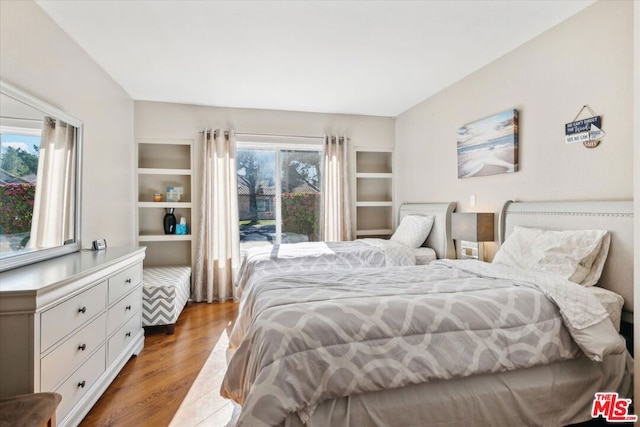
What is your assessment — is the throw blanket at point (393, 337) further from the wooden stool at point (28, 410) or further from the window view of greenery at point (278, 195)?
the window view of greenery at point (278, 195)

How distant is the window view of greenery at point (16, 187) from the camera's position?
1728 mm

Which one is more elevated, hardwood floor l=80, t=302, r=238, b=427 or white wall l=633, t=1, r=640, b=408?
white wall l=633, t=1, r=640, b=408

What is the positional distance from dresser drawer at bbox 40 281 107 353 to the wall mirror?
1.28 feet

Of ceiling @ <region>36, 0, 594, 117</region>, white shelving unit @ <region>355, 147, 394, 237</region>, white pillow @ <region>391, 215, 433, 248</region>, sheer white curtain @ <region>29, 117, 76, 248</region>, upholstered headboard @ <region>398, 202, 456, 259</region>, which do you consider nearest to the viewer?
sheer white curtain @ <region>29, 117, 76, 248</region>

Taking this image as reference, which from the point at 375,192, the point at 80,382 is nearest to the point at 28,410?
the point at 80,382

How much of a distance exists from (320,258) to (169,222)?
217 centimetres

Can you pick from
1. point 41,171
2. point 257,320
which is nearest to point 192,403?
point 257,320

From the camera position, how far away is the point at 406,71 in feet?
10.4

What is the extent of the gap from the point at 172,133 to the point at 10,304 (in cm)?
314

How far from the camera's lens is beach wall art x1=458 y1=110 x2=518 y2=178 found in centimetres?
269

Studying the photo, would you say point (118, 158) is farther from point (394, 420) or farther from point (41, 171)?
point (394, 420)

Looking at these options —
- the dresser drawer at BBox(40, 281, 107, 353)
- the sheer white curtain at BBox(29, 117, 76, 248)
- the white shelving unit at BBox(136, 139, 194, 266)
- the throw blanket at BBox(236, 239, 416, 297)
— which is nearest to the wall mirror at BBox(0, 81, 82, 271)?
the sheer white curtain at BBox(29, 117, 76, 248)

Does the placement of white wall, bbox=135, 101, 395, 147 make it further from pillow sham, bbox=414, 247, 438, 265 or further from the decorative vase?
pillow sham, bbox=414, 247, 438, 265

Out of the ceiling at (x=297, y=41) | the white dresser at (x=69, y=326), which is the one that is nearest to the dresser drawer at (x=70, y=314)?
the white dresser at (x=69, y=326)
